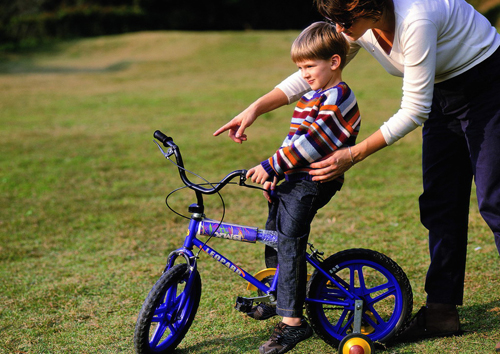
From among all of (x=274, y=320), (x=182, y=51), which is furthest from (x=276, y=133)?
(x=182, y=51)

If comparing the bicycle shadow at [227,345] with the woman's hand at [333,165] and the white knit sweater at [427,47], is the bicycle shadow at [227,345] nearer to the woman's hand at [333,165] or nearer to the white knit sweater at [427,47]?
the woman's hand at [333,165]

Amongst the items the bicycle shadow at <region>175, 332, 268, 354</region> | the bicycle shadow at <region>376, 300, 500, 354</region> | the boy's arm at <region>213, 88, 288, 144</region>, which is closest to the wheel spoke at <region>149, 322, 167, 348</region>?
the bicycle shadow at <region>175, 332, 268, 354</region>

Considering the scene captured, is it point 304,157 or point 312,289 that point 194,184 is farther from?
point 312,289

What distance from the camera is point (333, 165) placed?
2566 millimetres

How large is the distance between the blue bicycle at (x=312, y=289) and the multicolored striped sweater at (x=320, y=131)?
8.6 inches

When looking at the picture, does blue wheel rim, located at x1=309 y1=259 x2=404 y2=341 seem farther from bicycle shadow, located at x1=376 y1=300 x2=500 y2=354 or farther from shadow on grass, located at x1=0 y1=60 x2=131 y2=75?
shadow on grass, located at x1=0 y1=60 x2=131 y2=75

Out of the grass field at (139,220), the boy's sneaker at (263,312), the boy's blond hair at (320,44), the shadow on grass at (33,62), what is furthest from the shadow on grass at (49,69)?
the boy's blond hair at (320,44)

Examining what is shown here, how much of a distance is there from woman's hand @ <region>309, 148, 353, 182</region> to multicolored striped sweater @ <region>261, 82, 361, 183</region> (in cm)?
7

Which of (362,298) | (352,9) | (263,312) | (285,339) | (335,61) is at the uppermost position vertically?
(352,9)

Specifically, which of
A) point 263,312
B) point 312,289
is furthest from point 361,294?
point 263,312

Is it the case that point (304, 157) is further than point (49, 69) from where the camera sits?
No

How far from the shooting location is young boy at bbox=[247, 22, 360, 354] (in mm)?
2631

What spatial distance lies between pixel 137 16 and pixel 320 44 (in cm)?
3696

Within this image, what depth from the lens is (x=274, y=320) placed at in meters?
3.34
